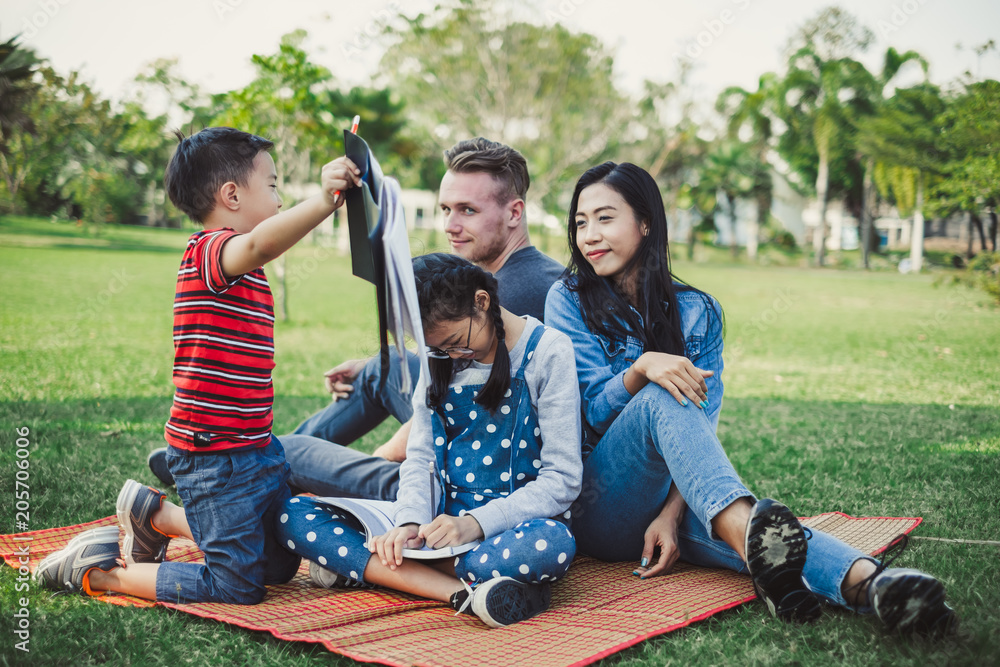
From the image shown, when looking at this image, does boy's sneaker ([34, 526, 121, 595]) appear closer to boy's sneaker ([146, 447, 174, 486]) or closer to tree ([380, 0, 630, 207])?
boy's sneaker ([146, 447, 174, 486])

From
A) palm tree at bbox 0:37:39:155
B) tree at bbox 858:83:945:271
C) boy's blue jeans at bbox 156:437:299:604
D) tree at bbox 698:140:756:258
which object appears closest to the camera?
boy's blue jeans at bbox 156:437:299:604

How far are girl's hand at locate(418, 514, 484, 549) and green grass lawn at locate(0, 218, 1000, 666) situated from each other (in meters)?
0.40

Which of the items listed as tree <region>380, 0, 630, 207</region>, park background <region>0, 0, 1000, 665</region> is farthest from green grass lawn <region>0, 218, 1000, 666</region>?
tree <region>380, 0, 630, 207</region>

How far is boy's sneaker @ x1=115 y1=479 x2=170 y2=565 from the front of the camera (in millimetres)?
2566

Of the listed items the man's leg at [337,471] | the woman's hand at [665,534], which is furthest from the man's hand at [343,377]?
the woman's hand at [665,534]

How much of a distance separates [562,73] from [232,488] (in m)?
26.5

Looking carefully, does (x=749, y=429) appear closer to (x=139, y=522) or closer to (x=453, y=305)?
(x=453, y=305)

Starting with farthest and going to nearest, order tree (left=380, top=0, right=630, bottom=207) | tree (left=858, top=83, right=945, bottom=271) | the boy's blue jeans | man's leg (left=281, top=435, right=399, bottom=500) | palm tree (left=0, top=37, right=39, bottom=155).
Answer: tree (left=380, top=0, right=630, bottom=207) < tree (left=858, top=83, right=945, bottom=271) < palm tree (left=0, top=37, right=39, bottom=155) < man's leg (left=281, top=435, right=399, bottom=500) < the boy's blue jeans

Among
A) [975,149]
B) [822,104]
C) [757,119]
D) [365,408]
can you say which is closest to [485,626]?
[365,408]

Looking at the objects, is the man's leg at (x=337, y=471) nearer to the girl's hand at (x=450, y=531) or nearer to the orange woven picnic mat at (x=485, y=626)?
the orange woven picnic mat at (x=485, y=626)

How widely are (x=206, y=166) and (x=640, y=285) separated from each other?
1496 mm

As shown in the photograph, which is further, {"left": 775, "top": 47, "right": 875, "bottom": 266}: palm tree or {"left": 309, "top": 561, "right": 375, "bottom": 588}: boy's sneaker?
{"left": 775, "top": 47, "right": 875, "bottom": 266}: palm tree

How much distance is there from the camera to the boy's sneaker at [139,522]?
2.57 meters

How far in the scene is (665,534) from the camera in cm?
247
